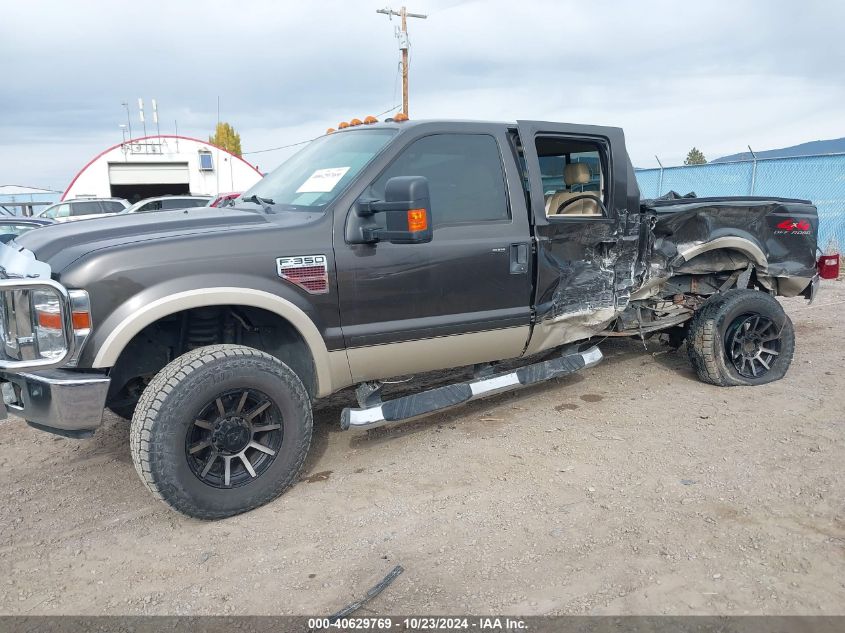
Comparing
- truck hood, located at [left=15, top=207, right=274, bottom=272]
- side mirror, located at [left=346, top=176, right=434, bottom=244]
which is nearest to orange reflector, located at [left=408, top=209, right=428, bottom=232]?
side mirror, located at [left=346, top=176, right=434, bottom=244]

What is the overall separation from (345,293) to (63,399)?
140 cm

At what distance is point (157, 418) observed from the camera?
2.88 metres

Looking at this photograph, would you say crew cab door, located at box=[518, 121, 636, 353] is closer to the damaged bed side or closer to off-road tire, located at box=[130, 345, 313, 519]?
the damaged bed side

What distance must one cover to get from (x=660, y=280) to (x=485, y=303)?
1.75m

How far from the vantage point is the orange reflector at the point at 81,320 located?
110 inches

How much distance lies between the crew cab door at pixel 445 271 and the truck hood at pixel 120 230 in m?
0.52

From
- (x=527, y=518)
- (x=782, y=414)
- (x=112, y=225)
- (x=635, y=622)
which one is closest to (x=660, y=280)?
(x=782, y=414)

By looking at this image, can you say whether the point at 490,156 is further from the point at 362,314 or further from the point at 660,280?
the point at 660,280

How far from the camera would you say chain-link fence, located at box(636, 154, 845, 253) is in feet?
41.8

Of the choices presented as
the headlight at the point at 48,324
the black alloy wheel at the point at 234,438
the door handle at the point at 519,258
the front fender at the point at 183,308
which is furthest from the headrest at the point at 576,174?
the headlight at the point at 48,324

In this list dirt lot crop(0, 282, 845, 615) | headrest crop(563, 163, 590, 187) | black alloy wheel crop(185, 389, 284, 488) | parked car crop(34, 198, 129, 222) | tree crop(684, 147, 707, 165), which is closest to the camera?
dirt lot crop(0, 282, 845, 615)

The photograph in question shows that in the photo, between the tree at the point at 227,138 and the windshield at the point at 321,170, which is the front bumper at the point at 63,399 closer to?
the windshield at the point at 321,170

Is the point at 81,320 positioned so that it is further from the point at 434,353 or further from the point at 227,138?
the point at 227,138

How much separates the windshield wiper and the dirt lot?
153 cm
